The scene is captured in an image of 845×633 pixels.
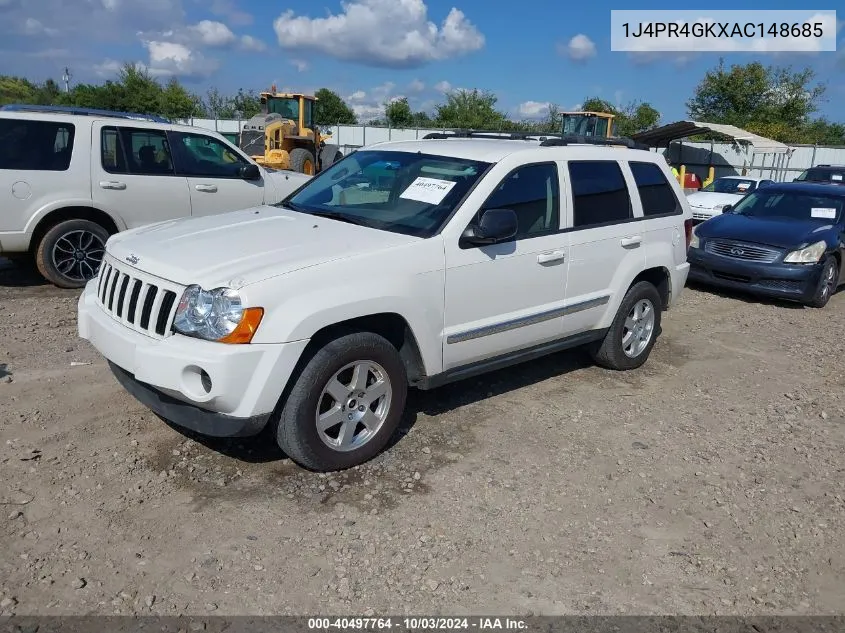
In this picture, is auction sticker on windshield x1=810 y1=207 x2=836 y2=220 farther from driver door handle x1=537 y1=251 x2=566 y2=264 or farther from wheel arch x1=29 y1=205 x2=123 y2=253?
wheel arch x1=29 y1=205 x2=123 y2=253

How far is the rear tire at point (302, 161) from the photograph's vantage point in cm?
1934

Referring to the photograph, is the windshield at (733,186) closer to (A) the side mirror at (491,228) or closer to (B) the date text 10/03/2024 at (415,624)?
(A) the side mirror at (491,228)

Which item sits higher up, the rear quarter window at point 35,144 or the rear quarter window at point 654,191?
the rear quarter window at point 35,144

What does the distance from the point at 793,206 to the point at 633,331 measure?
5.78 m

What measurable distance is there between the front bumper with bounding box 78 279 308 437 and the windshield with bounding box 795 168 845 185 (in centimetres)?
1615

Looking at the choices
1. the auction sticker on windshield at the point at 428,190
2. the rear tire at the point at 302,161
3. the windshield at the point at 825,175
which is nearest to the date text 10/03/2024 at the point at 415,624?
the auction sticker on windshield at the point at 428,190

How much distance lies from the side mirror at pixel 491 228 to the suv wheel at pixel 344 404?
852 mm

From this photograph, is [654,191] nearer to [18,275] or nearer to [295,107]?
[18,275]

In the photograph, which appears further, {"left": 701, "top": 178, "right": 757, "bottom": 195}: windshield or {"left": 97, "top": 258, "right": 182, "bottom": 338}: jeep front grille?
{"left": 701, "top": 178, "right": 757, "bottom": 195}: windshield

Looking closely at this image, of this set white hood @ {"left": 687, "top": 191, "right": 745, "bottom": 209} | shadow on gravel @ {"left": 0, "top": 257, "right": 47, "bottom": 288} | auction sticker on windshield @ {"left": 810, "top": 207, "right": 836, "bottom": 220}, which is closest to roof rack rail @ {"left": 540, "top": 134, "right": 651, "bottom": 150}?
auction sticker on windshield @ {"left": 810, "top": 207, "right": 836, "bottom": 220}

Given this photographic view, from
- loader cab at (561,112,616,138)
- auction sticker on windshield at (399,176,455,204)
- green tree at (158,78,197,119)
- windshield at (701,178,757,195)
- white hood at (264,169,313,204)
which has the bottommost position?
auction sticker on windshield at (399,176,455,204)

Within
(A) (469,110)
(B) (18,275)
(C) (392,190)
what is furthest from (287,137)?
(A) (469,110)

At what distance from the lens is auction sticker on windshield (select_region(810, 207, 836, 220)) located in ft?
32.7

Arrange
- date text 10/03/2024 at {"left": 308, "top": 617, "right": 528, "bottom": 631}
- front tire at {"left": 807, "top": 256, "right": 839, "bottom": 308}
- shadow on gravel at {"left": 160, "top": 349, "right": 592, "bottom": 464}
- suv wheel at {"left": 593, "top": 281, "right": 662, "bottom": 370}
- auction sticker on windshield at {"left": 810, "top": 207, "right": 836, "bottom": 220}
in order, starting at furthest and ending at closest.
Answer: auction sticker on windshield at {"left": 810, "top": 207, "right": 836, "bottom": 220} < front tire at {"left": 807, "top": 256, "right": 839, "bottom": 308} < suv wheel at {"left": 593, "top": 281, "right": 662, "bottom": 370} < shadow on gravel at {"left": 160, "top": 349, "right": 592, "bottom": 464} < date text 10/03/2024 at {"left": 308, "top": 617, "right": 528, "bottom": 631}
